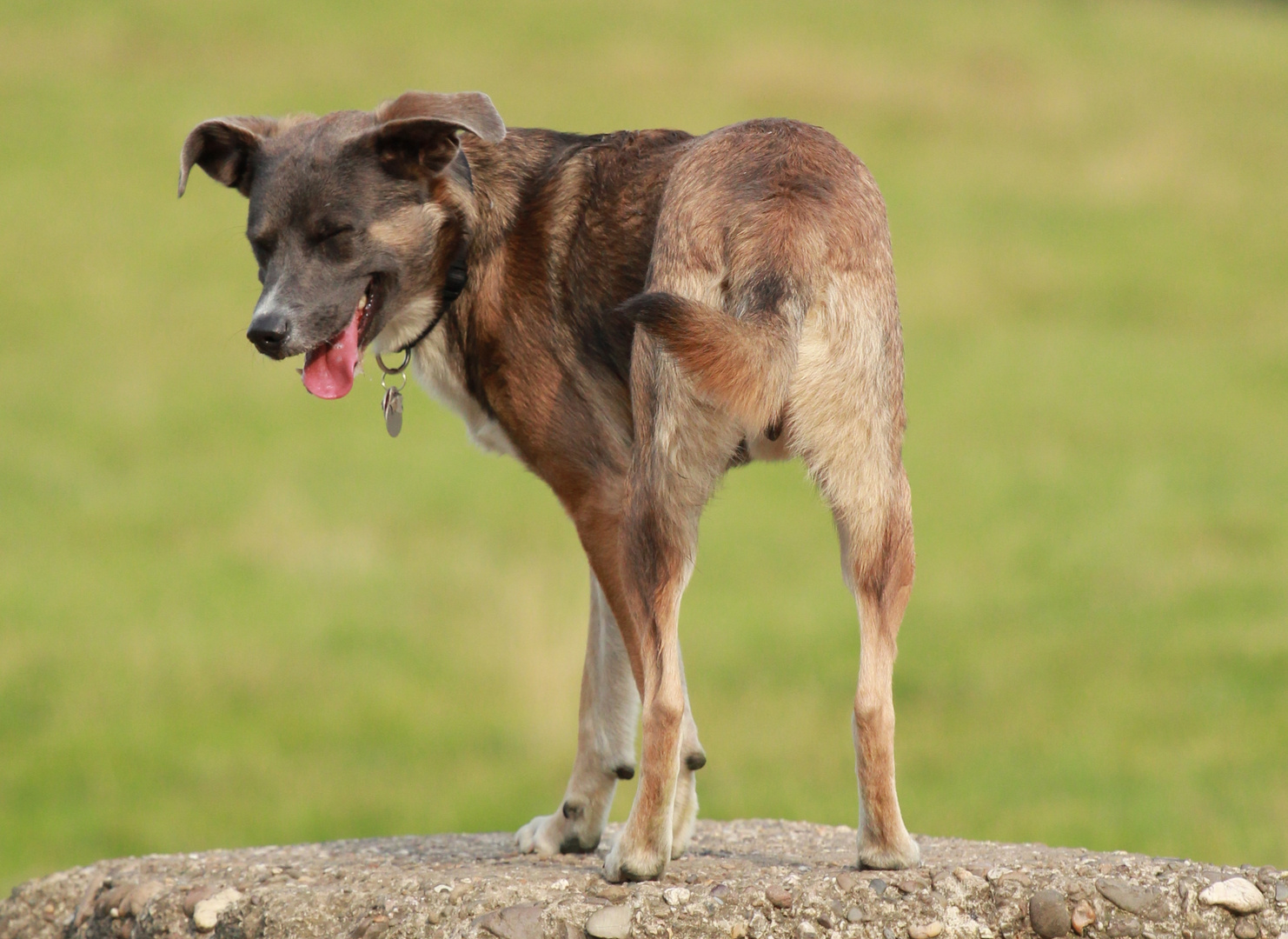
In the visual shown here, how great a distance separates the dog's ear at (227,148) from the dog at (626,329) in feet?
0.05

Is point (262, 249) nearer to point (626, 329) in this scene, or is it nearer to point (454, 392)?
point (454, 392)

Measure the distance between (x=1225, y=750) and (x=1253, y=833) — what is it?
4624mm

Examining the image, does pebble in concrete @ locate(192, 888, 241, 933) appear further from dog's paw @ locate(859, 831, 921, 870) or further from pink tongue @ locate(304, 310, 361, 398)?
dog's paw @ locate(859, 831, 921, 870)

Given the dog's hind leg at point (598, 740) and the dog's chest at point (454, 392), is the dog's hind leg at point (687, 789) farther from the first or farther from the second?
the dog's chest at point (454, 392)

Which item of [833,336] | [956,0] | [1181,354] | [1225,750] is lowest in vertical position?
[833,336]

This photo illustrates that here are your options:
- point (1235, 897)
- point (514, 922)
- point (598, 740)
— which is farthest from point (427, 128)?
point (1235, 897)

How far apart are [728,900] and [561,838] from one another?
141 centimetres

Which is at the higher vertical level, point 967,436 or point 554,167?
point 967,436

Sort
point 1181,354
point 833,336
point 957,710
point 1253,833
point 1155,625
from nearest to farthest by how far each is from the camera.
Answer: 1. point 833,336
2. point 1253,833
3. point 957,710
4. point 1155,625
5. point 1181,354

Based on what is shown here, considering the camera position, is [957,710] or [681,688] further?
[957,710]

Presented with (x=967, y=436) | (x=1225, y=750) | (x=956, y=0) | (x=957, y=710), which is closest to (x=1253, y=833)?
(x=1225, y=750)

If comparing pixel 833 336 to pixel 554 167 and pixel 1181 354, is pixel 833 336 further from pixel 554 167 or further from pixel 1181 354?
pixel 1181 354

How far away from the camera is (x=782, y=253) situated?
217 inches

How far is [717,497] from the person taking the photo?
5.70 metres
